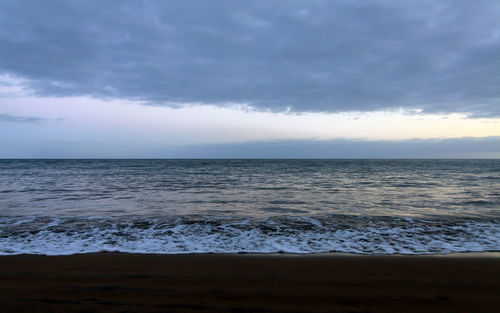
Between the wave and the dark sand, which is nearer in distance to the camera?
the dark sand

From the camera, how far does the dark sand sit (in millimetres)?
3541

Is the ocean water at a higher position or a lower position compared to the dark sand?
lower

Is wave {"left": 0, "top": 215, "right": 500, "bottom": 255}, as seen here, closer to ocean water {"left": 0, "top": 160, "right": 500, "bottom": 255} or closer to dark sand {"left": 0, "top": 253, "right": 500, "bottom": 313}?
ocean water {"left": 0, "top": 160, "right": 500, "bottom": 255}

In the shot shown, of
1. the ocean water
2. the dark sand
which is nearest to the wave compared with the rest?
the ocean water

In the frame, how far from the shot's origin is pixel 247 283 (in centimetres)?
419

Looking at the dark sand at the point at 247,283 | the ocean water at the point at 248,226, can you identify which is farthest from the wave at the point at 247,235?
the dark sand at the point at 247,283

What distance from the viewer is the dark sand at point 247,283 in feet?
11.6

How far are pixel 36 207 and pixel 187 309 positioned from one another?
10.9 m

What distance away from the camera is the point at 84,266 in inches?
192

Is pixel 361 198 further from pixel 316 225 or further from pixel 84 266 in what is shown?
pixel 84 266

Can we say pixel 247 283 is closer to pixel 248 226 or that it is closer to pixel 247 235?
pixel 247 235

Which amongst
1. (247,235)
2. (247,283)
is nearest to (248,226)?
(247,235)

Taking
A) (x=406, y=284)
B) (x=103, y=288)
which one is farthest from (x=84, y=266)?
(x=406, y=284)

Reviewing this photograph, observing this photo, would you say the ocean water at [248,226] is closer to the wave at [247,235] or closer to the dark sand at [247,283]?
the wave at [247,235]
